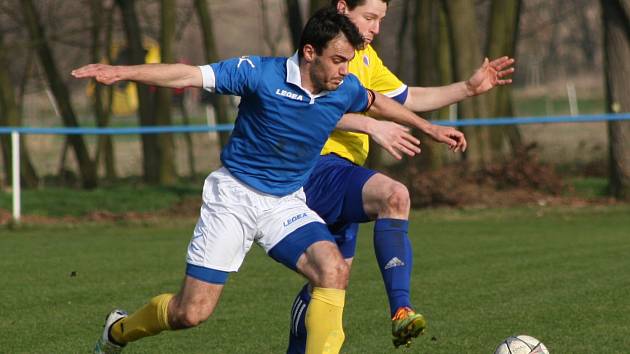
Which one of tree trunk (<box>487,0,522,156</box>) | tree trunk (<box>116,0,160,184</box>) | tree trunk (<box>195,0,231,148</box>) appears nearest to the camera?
tree trunk (<box>487,0,522,156</box>)

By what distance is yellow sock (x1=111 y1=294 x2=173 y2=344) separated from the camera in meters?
5.81

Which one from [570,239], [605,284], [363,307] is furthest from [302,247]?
[570,239]

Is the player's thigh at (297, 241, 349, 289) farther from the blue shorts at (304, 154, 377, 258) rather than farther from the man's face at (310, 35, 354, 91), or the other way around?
the man's face at (310, 35, 354, 91)

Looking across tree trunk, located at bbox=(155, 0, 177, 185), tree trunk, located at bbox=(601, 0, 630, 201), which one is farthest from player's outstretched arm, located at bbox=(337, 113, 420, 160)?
tree trunk, located at bbox=(155, 0, 177, 185)

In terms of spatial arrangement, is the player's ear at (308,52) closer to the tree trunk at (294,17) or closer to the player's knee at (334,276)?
the player's knee at (334,276)

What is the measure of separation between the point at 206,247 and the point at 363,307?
297 cm

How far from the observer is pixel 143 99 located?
73.1ft

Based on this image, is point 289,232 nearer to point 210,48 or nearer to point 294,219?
point 294,219

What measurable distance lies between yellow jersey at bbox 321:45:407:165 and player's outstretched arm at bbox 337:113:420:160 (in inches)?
21.1

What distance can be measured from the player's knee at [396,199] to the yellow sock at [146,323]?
1193mm

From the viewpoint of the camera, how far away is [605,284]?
9.13 meters

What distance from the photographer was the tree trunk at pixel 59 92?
21.2 meters

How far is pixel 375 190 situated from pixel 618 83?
473 inches

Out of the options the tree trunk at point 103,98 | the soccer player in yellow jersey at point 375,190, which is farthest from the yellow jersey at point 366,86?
the tree trunk at point 103,98
